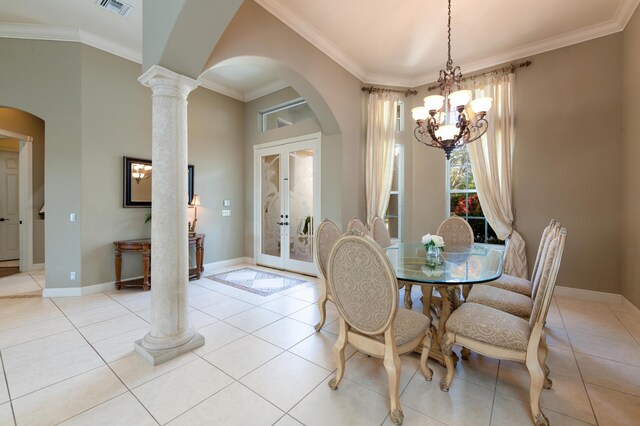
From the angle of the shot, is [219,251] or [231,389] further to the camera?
[219,251]

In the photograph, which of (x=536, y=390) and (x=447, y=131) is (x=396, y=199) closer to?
(x=447, y=131)

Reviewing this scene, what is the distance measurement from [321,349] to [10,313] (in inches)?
146

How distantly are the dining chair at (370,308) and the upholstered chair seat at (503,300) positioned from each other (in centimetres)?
76

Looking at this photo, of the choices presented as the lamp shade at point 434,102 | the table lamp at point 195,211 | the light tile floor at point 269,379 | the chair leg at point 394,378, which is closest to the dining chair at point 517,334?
the light tile floor at point 269,379

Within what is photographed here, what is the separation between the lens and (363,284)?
1.61m

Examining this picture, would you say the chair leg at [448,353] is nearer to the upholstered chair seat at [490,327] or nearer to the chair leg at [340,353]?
the upholstered chair seat at [490,327]

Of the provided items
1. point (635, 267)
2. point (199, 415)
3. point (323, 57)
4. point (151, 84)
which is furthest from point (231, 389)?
point (635, 267)

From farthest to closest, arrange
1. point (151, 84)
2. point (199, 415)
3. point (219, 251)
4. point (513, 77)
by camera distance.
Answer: point (219, 251) → point (513, 77) → point (151, 84) → point (199, 415)

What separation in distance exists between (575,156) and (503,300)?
2823 mm

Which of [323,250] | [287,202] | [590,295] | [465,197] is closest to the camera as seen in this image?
[323,250]

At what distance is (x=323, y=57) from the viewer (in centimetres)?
389

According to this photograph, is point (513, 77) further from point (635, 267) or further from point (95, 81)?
point (95, 81)

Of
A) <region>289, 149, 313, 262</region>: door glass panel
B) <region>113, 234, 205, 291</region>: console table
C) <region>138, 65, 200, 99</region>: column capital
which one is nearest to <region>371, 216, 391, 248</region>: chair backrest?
<region>289, 149, 313, 262</region>: door glass panel

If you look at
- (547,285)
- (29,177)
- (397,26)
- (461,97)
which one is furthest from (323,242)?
(29,177)
